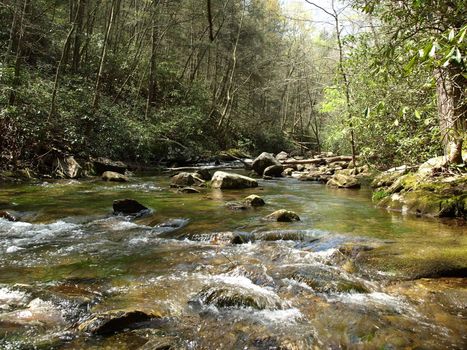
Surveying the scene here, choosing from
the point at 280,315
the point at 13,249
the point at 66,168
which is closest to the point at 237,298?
the point at 280,315

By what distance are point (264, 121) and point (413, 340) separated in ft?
95.6

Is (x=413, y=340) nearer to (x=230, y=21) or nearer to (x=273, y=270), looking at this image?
(x=273, y=270)

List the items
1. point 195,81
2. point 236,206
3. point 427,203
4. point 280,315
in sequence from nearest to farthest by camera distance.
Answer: point 280,315
point 427,203
point 236,206
point 195,81

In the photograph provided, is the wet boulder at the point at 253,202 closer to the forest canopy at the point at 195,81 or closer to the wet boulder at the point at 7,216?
the forest canopy at the point at 195,81

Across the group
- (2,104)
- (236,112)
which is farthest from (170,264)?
(236,112)

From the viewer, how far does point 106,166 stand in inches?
544

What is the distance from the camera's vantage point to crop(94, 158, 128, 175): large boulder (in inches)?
537

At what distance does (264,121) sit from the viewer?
31.6 meters

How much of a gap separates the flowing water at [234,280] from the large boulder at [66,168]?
15.1 feet

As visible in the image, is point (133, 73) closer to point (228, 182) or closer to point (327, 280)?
point (228, 182)

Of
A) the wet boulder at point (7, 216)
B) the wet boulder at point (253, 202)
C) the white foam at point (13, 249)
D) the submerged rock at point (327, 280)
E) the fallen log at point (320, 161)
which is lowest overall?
the white foam at point (13, 249)

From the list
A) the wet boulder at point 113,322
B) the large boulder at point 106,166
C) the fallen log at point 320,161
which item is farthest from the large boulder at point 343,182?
the wet boulder at point 113,322

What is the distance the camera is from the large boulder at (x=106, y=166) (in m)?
13.6

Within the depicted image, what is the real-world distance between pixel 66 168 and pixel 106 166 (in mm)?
1594
